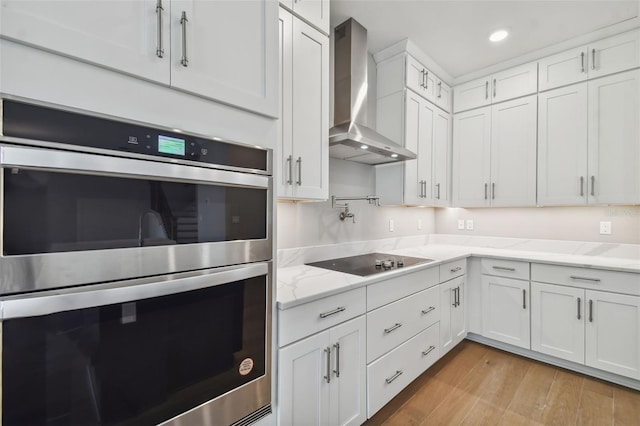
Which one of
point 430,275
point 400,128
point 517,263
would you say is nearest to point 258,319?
point 430,275

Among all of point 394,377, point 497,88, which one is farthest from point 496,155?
point 394,377

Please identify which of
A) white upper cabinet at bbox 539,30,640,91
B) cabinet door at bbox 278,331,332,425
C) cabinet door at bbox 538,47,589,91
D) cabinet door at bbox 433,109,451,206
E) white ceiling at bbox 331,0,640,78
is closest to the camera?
cabinet door at bbox 278,331,332,425

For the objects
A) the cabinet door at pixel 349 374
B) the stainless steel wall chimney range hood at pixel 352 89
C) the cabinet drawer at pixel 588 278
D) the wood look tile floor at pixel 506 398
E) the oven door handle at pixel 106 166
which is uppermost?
the stainless steel wall chimney range hood at pixel 352 89

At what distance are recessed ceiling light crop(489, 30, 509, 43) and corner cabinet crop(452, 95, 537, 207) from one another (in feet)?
2.13

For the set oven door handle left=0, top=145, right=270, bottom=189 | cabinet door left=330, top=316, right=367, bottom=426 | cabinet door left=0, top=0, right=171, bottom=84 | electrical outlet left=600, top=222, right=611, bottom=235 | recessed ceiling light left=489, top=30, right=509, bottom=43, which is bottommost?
cabinet door left=330, top=316, right=367, bottom=426

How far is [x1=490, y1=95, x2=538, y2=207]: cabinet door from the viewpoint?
269cm

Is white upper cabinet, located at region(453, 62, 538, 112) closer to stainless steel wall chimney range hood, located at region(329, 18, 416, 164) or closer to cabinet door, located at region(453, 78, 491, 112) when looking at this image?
cabinet door, located at region(453, 78, 491, 112)

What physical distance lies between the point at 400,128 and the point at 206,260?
215 cm

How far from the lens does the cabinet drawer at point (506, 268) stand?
246 centimetres

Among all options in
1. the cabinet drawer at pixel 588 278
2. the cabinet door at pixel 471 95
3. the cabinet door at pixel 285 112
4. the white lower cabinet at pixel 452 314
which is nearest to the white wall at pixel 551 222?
the cabinet drawer at pixel 588 278

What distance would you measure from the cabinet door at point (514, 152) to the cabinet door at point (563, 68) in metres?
0.17

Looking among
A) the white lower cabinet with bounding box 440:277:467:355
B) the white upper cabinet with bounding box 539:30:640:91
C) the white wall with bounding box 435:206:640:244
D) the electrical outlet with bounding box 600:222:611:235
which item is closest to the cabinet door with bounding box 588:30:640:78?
the white upper cabinet with bounding box 539:30:640:91

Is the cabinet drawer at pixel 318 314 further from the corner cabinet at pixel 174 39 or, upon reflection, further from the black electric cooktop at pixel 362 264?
the corner cabinet at pixel 174 39

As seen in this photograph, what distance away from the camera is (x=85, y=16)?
74cm
